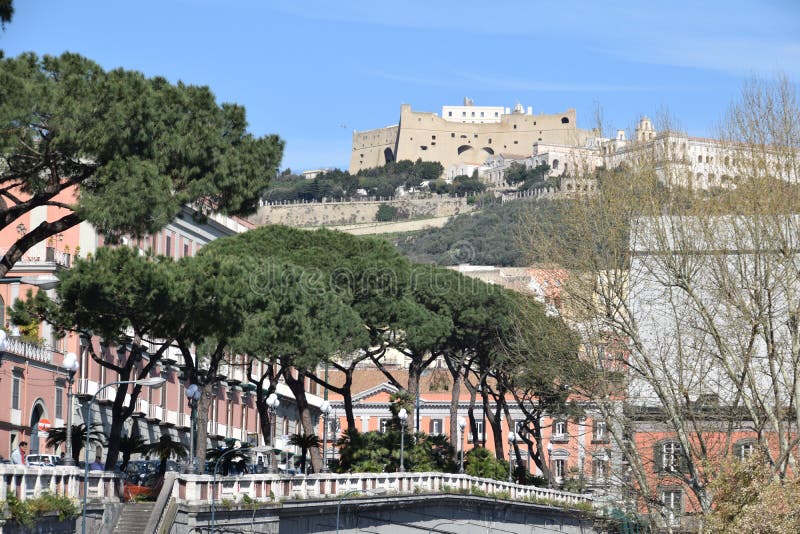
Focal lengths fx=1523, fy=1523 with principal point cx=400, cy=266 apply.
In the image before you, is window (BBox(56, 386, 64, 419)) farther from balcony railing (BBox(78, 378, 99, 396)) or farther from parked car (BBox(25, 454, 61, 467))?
parked car (BBox(25, 454, 61, 467))

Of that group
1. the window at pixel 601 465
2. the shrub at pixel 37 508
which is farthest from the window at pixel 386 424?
the shrub at pixel 37 508

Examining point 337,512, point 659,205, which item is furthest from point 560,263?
point 337,512

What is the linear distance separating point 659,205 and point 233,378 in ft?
129

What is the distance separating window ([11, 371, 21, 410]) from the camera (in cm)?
4899

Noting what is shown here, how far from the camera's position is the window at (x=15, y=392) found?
49.0 meters

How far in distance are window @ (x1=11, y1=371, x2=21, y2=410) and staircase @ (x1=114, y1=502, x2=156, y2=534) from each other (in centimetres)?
1708

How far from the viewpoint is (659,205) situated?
36781 mm

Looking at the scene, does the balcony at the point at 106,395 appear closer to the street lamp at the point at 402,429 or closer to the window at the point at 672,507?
the street lamp at the point at 402,429

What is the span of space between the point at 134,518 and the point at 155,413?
28.2 m

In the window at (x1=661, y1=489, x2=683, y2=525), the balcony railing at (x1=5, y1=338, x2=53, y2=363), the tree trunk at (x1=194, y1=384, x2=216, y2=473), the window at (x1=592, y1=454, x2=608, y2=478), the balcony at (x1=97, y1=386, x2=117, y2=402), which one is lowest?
the window at (x1=661, y1=489, x2=683, y2=525)

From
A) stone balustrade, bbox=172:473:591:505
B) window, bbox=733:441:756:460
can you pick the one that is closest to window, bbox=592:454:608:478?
window, bbox=733:441:756:460

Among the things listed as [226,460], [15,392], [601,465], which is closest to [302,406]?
[226,460]

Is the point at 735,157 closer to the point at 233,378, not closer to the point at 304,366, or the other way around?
the point at 304,366

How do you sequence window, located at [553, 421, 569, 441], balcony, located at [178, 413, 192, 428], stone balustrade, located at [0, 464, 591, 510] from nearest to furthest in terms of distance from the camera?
stone balustrade, located at [0, 464, 591, 510] → balcony, located at [178, 413, 192, 428] → window, located at [553, 421, 569, 441]
